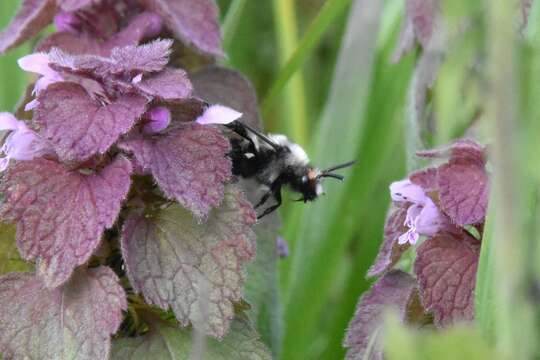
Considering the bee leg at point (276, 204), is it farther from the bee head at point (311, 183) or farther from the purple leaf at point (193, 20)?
the purple leaf at point (193, 20)

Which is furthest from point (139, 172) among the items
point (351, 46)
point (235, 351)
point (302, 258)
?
point (351, 46)

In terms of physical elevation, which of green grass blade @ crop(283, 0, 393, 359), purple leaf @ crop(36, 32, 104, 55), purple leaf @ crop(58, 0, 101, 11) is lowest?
green grass blade @ crop(283, 0, 393, 359)

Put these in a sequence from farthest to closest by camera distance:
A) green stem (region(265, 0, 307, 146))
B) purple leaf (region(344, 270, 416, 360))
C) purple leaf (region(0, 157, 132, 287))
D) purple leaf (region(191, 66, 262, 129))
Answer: green stem (region(265, 0, 307, 146))
purple leaf (region(191, 66, 262, 129))
purple leaf (region(344, 270, 416, 360))
purple leaf (region(0, 157, 132, 287))

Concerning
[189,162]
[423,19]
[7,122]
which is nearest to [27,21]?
[7,122]

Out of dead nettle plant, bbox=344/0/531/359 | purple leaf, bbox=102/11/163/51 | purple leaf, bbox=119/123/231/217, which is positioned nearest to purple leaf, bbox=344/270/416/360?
dead nettle plant, bbox=344/0/531/359

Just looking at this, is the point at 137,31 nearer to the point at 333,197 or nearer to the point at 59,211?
the point at 59,211

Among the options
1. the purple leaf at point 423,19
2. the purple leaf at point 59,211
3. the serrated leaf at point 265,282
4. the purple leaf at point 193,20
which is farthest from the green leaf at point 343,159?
the purple leaf at point 59,211

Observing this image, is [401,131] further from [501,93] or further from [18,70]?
[501,93]

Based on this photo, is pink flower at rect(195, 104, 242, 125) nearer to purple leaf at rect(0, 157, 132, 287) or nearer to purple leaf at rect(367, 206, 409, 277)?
purple leaf at rect(0, 157, 132, 287)
